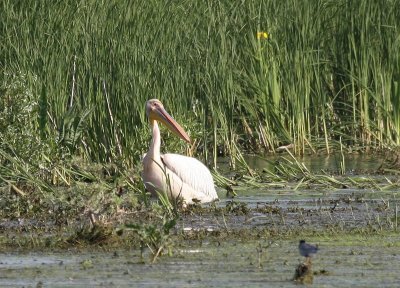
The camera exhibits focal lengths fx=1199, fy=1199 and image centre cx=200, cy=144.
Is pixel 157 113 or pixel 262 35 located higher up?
pixel 262 35

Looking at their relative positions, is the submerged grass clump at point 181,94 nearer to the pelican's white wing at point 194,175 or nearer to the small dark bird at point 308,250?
the pelican's white wing at point 194,175

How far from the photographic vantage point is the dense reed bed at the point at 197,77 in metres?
10.8

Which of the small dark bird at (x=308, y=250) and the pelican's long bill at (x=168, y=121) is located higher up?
the pelican's long bill at (x=168, y=121)

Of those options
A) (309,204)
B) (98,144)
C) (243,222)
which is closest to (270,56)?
(98,144)

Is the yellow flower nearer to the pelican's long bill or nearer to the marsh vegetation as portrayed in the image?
the marsh vegetation

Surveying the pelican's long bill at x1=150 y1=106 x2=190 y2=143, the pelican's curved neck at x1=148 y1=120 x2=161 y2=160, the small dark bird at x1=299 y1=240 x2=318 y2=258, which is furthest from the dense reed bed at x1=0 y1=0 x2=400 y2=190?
the small dark bird at x1=299 y1=240 x2=318 y2=258

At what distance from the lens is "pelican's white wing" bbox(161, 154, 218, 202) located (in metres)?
9.79

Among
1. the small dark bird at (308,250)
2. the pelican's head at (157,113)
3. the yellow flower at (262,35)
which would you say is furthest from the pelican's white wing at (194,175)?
the small dark bird at (308,250)

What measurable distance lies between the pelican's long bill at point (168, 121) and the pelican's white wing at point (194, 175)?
529 millimetres

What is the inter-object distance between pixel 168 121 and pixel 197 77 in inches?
59.2

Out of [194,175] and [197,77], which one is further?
[197,77]

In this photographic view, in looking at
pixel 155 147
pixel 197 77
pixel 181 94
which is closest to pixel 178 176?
pixel 155 147

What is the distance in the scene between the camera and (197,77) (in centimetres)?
1206

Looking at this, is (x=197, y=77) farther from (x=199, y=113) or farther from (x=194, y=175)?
(x=194, y=175)
